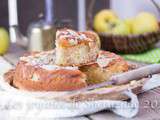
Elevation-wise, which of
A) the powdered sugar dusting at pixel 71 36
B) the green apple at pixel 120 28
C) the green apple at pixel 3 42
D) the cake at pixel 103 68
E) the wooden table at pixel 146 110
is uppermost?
the powdered sugar dusting at pixel 71 36

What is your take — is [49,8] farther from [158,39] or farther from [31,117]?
[31,117]

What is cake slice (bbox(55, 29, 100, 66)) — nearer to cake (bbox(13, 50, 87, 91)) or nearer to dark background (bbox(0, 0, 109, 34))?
cake (bbox(13, 50, 87, 91))

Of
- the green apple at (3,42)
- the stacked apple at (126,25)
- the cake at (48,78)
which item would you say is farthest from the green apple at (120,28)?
the cake at (48,78)

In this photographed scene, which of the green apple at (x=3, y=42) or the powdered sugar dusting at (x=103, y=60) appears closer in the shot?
the powdered sugar dusting at (x=103, y=60)

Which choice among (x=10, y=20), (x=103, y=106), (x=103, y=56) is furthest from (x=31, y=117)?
(x=10, y=20)

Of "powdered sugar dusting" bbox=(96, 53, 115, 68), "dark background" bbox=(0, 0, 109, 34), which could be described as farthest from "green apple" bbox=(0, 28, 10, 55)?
"powdered sugar dusting" bbox=(96, 53, 115, 68)

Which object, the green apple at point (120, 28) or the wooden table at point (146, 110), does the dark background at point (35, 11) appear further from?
the wooden table at point (146, 110)
